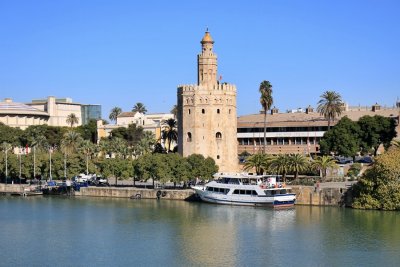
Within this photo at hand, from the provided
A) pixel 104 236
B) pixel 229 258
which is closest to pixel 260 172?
pixel 104 236

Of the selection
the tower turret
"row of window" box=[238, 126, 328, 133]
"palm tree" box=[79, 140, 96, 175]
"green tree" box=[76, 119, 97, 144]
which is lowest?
"palm tree" box=[79, 140, 96, 175]

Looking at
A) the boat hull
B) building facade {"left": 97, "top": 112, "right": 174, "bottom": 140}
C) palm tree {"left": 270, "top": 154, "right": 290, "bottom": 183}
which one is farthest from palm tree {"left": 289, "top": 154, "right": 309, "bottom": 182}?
building facade {"left": 97, "top": 112, "right": 174, "bottom": 140}

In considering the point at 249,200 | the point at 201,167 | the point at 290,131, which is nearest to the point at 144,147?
the point at 201,167

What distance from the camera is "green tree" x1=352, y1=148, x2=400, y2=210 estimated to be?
191 feet

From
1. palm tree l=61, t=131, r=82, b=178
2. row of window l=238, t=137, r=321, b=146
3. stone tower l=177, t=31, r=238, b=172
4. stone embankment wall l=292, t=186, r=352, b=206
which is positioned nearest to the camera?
stone embankment wall l=292, t=186, r=352, b=206

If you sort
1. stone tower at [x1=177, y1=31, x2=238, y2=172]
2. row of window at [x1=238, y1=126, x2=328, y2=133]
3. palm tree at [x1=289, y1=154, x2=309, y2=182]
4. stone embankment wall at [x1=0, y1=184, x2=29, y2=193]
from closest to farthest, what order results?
palm tree at [x1=289, y1=154, x2=309, y2=182] → stone embankment wall at [x1=0, y1=184, x2=29, y2=193] → stone tower at [x1=177, y1=31, x2=238, y2=172] → row of window at [x1=238, y1=126, x2=328, y2=133]

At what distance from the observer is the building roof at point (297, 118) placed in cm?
10019

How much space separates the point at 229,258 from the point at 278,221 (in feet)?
45.2

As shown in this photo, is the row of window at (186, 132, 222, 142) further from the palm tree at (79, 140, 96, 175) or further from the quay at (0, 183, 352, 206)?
the palm tree at (79, 140, 96, 175)

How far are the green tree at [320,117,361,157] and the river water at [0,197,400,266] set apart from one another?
2302cm

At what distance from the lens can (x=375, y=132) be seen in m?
85.9

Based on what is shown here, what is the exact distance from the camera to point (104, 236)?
5075 cm

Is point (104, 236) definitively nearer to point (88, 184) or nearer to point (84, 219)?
point (84, 219)

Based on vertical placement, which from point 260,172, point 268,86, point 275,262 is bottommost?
point 275,262
